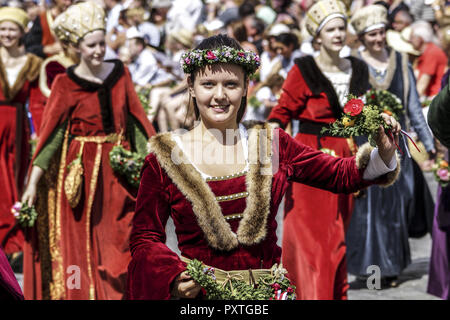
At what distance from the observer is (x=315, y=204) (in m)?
7.16

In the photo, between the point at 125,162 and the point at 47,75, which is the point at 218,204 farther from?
the point at 47,75

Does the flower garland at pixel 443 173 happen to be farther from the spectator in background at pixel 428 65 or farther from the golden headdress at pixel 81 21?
the spectator in background at pixel 428 65

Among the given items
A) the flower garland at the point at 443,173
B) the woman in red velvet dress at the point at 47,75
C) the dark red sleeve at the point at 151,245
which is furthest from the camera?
the woman in red velvet dress at the point at 47,75

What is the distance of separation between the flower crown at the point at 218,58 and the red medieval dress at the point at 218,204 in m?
0.34

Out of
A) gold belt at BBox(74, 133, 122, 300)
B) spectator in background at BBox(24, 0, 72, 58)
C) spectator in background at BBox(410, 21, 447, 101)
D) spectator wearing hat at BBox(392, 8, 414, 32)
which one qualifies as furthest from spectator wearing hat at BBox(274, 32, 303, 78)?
gold belt at BBox(74, 133, 122, 300)

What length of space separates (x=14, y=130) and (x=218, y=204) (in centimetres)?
578

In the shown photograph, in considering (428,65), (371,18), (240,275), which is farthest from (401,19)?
(240,275)

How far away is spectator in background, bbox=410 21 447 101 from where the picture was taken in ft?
37.2

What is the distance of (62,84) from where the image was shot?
713 cm

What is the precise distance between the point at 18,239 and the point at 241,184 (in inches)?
193

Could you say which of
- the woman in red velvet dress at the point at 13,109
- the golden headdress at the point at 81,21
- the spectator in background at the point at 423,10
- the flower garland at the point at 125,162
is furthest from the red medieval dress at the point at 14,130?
the spectator in background at the point at 423,10

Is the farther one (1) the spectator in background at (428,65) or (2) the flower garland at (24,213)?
(1) the spectator in background at (428,65)

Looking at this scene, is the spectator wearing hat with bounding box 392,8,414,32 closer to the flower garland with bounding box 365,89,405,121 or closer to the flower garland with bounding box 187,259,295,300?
the flower garland with bounding box 365,89,405,121

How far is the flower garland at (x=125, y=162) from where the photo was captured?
23.3 ft
